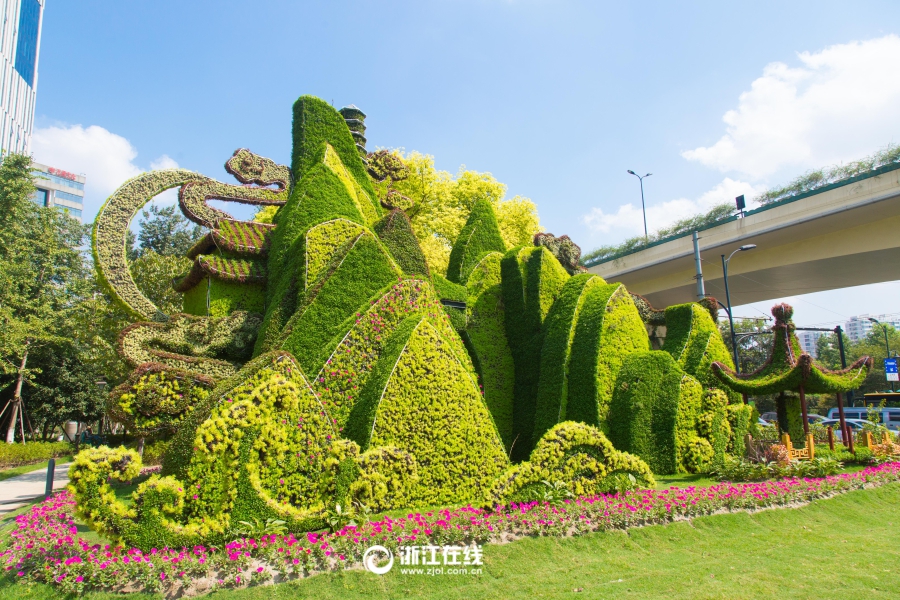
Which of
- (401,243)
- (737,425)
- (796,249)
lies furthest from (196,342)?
(796,249)

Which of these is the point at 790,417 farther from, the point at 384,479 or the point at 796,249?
the point at 796,249

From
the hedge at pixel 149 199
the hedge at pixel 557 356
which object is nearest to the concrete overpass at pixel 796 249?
the hedge at pixel 557 356

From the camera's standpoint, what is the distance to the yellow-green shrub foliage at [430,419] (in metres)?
6.87

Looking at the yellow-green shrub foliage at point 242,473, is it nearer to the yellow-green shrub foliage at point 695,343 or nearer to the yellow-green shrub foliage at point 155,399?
the yellow-green shrub foliage at point 155,399

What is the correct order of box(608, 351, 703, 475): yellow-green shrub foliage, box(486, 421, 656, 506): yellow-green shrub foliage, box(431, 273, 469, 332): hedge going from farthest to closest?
box(431, 273, 469, 332): hedge
box(608, 351, 703, 475): yellow-green shrub foliage
box(486, 421, 656, 506): yellow-green shrub foliage

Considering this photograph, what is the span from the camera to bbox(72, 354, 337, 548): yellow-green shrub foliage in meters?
5.22

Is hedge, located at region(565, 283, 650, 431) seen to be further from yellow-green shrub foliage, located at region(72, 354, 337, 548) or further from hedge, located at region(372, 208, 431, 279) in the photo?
yellow-green shrub foliage, located at region(72, 354, 337, 548)

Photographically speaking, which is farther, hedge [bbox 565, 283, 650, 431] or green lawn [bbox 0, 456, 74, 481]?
green lawn [bbox 0, 456, 74, 481]

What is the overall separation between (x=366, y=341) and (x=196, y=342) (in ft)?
9.89

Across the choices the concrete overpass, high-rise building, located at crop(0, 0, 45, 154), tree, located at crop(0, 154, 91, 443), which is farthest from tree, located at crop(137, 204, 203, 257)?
high-rise building, located at crop(0, 0, 45, 154)

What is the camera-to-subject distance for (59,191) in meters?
77.0

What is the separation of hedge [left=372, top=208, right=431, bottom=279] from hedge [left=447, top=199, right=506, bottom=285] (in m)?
1.81

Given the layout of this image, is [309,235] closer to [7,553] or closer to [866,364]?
[7,553]

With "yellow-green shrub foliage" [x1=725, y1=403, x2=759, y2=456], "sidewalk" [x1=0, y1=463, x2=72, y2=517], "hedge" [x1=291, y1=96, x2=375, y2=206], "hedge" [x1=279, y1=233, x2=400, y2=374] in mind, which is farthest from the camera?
"sidewalk" [x1=0, y1=463, x2=72, y2=517]
